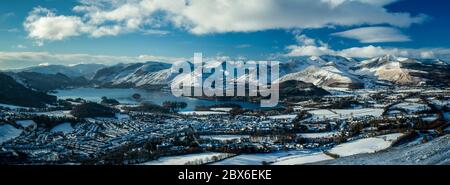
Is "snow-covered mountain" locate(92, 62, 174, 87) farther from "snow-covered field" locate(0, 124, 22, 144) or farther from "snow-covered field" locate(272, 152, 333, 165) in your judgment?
"snow-covered field" locate(272, 152, 333, 165)

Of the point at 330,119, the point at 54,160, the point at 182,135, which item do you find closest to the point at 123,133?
the point at 182,135

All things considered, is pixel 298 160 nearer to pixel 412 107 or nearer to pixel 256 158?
pixel 256 158

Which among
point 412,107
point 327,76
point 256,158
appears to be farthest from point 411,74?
point 256,158

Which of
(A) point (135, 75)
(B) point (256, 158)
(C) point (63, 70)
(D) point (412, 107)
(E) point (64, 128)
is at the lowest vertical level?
(E) point (64, 128)

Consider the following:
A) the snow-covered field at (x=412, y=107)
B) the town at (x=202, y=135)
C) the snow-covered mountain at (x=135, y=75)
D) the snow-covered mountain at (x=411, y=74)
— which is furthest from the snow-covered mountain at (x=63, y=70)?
the snow-covered field at (x=412, y=107)

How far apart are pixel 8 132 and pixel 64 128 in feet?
11.6

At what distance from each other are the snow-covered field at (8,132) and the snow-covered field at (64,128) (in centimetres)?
193

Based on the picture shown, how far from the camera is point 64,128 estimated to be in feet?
84.9

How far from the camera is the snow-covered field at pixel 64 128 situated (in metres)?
24.8

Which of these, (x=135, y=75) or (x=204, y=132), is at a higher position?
(x=135, y=75)

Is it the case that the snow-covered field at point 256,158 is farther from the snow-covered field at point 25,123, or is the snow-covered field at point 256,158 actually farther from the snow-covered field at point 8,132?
the snow-covered field at point 25,123

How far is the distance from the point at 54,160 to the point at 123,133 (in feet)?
33.8

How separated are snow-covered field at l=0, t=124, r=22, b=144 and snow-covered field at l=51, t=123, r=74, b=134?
193 cm
